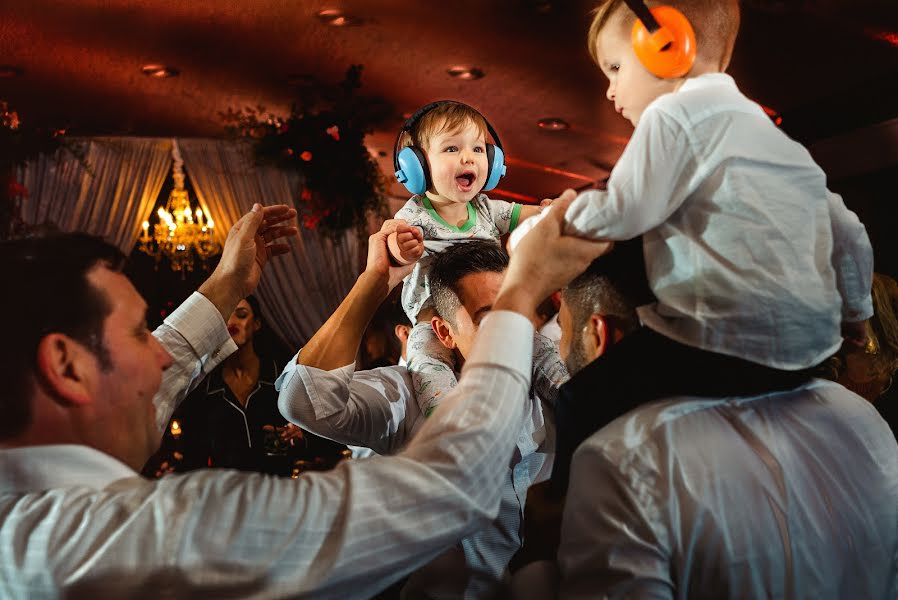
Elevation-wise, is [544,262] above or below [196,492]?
above

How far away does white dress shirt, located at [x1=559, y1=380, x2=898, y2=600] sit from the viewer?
1055 millimetres

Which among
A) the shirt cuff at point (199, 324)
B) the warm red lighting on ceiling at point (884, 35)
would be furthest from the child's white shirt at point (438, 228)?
the warm red lighting on ceiling at point (884, 35)

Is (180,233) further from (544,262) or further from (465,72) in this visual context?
(544,262)

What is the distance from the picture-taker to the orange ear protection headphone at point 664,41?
120cm

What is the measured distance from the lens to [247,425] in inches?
182

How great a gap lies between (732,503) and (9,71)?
6686 millimetres

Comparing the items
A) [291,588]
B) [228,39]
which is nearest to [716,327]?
[291,588]

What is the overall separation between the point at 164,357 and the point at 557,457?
68 centimetres

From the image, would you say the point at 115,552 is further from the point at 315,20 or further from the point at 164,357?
the point at 315,20

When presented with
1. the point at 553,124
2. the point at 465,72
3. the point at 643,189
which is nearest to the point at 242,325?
the point at 465,72

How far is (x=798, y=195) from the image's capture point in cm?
115

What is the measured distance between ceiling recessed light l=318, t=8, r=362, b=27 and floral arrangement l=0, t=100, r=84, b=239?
2.73 metres

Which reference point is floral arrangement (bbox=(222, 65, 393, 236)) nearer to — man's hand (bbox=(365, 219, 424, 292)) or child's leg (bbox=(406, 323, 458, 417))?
child's leg (bbox=(406, 323, 458, 417))

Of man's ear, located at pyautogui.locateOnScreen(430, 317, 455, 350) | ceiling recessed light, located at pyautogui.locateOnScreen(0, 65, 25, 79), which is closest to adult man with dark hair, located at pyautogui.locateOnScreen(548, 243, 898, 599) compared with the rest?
man's ear, located at pyautogui.locateOnScreen(430, 317, 455, 350)
